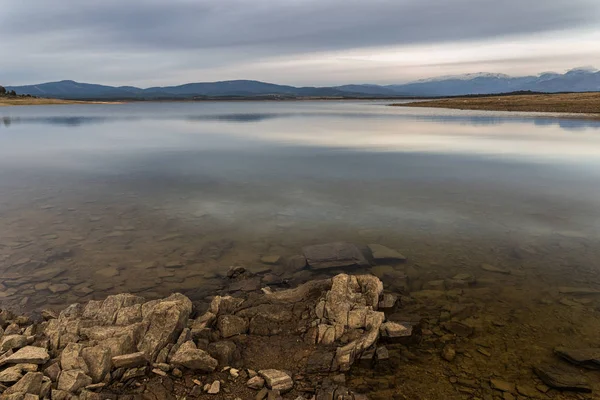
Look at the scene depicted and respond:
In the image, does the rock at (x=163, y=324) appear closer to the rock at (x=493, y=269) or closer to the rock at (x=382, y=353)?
the rock at (x=382, y=353)

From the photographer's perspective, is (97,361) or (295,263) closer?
(97,361)

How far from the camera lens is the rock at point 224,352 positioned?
8.82 meters

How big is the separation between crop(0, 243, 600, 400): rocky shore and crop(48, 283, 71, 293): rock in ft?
5.39

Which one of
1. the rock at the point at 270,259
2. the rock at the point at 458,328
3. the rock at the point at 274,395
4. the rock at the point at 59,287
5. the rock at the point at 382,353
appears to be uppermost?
the rock at the point at 59,287

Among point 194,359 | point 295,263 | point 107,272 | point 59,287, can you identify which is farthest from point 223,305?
point 59,287

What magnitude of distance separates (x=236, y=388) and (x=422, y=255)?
878cm

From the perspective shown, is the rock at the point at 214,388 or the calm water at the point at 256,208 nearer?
the rock at the point at 214,388

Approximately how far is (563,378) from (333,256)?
7.37 m

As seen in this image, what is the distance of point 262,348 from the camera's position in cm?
946

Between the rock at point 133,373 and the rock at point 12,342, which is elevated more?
the rock at point 12,342

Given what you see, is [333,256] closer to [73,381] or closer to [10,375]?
[73,381]

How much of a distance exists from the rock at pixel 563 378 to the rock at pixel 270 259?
8.17 m

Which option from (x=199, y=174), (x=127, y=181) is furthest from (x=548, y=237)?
(x=127, y=181)

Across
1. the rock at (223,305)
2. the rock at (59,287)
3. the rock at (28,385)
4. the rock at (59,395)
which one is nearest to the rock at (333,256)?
the rock at (223,305)
